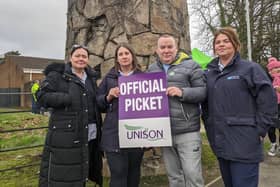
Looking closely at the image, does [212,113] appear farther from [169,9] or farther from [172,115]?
[169,9]

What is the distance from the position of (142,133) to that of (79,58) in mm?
964

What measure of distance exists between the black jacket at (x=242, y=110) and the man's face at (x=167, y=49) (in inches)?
19.8

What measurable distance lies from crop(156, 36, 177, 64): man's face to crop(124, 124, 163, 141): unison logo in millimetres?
685

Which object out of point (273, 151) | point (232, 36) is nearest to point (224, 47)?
point (232, 36)

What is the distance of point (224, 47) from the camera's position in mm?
2768

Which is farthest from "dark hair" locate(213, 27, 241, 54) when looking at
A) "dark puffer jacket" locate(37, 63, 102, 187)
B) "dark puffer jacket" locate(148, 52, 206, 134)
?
"dark puffer jacket" locate(37, 63, 102, 187)

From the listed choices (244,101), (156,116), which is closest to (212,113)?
(244,101)

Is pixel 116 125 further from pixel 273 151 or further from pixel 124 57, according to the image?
pixel 273 151

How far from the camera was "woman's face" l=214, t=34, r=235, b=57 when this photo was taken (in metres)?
2.76

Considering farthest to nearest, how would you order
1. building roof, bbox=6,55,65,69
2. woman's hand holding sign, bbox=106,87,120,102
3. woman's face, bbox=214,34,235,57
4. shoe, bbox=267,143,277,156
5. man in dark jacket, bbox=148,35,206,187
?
building roof, bbox=6,55,65,69
shoe, bbox=267,143,277,156
woman's hand holding sign, bbox=106,87,120,102
man in dark jacket, bbox=148,35,206,187
woman's face, bbox=214,34,235,57

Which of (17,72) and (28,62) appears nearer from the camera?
(17,72)

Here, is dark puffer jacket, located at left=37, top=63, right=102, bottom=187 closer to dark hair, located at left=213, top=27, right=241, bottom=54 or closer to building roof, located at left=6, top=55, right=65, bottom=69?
dark hair, located at left=213, top=27, right=241, bottom=54

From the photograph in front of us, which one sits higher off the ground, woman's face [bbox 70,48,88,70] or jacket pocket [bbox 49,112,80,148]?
woman's face [bbox 70,48,88,70]

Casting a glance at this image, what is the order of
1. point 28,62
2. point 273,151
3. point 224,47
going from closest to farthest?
point 224,47 → point 273,151 → point 28,62
